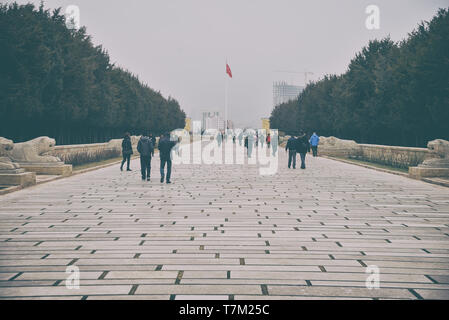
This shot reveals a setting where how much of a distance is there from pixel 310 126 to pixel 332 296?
57.9m

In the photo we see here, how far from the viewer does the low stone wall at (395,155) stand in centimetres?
1989

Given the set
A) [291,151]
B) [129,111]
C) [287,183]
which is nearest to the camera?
[287,183]

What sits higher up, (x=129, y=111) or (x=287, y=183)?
(x=129, y=111)

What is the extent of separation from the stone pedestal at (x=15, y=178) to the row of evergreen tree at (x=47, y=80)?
953 cm

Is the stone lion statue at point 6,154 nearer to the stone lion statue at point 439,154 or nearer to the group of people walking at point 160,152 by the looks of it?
the group of people walking at point 160,152

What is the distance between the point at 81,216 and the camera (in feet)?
28.8

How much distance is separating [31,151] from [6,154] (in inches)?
35.0

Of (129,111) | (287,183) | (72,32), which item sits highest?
(72,32)

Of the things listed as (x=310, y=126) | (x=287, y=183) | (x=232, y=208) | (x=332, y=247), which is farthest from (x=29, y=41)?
(x=310, y=126)

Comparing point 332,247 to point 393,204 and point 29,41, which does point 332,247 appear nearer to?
point 393,204

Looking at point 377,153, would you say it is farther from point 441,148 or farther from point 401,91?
point 441,148

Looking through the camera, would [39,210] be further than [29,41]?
No

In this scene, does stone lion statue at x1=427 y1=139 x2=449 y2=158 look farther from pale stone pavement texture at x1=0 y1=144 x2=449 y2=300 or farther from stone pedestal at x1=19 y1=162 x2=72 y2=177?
stone pedestal at x1=19 y1=162 x2=72 y2=177

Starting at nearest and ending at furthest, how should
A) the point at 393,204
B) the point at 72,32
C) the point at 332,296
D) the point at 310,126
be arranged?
the point at 332,296
the point at 393,204
the point at 72,32
the point at 310,126
